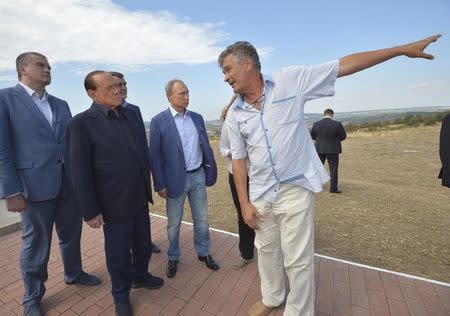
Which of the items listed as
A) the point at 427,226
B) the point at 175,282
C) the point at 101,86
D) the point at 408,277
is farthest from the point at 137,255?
the point at 427,226

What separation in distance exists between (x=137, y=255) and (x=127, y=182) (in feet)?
2.90

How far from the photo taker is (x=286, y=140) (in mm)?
2172

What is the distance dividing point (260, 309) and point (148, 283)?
4.02 feet

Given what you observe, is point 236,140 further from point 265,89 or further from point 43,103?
point 43,103

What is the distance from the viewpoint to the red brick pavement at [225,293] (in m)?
2.76

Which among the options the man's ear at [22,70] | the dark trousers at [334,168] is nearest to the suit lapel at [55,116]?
the man's ear at [22,70]

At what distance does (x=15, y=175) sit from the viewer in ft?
8.42

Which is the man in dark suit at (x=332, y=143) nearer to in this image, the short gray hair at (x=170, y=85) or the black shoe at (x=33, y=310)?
the short gray hair at (x=170, y=85)

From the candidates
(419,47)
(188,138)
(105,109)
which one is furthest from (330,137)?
(105,109)

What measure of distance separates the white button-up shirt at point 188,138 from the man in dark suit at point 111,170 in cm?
58

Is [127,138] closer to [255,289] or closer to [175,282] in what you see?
[175,282]

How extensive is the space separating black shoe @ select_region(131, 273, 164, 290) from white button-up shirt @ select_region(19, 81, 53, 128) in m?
1.80

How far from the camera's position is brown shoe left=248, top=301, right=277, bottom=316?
8.65 ft

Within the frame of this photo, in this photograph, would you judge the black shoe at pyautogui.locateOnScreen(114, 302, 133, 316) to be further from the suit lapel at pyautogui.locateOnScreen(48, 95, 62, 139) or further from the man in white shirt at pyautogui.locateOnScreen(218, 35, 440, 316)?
the suit lapel at pyautogui.locateOnScreen(48, 95, 62, 139)
